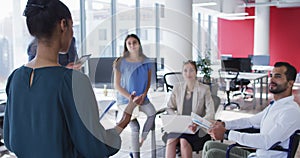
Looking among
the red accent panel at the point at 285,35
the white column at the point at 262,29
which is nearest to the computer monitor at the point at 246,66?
the white column at the point at 262,29

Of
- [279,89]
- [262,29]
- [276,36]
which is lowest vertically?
[279,89]

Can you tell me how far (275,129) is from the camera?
81.4 inches

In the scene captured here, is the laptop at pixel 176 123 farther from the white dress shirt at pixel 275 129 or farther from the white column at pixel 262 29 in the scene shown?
the white column at pixel 262 29

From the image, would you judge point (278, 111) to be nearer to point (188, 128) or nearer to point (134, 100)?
point (188, 128)

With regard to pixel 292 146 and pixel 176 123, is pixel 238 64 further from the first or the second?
pixel 292 146

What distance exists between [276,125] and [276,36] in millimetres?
10057

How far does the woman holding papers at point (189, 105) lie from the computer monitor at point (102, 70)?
616 millimetres

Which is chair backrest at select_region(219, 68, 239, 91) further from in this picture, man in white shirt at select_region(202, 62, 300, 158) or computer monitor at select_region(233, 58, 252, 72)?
man in white shirt at select_region(202, 62, 300, 158)

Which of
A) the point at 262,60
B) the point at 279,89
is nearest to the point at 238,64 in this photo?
the point at 262,60

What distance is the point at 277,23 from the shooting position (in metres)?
11.3

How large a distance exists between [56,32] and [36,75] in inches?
5.6

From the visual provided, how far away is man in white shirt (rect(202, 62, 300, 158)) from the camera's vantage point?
2.06 metres

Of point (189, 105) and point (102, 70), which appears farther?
point (102, 70)

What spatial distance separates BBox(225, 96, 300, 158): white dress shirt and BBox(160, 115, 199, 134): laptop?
0.50 meters
